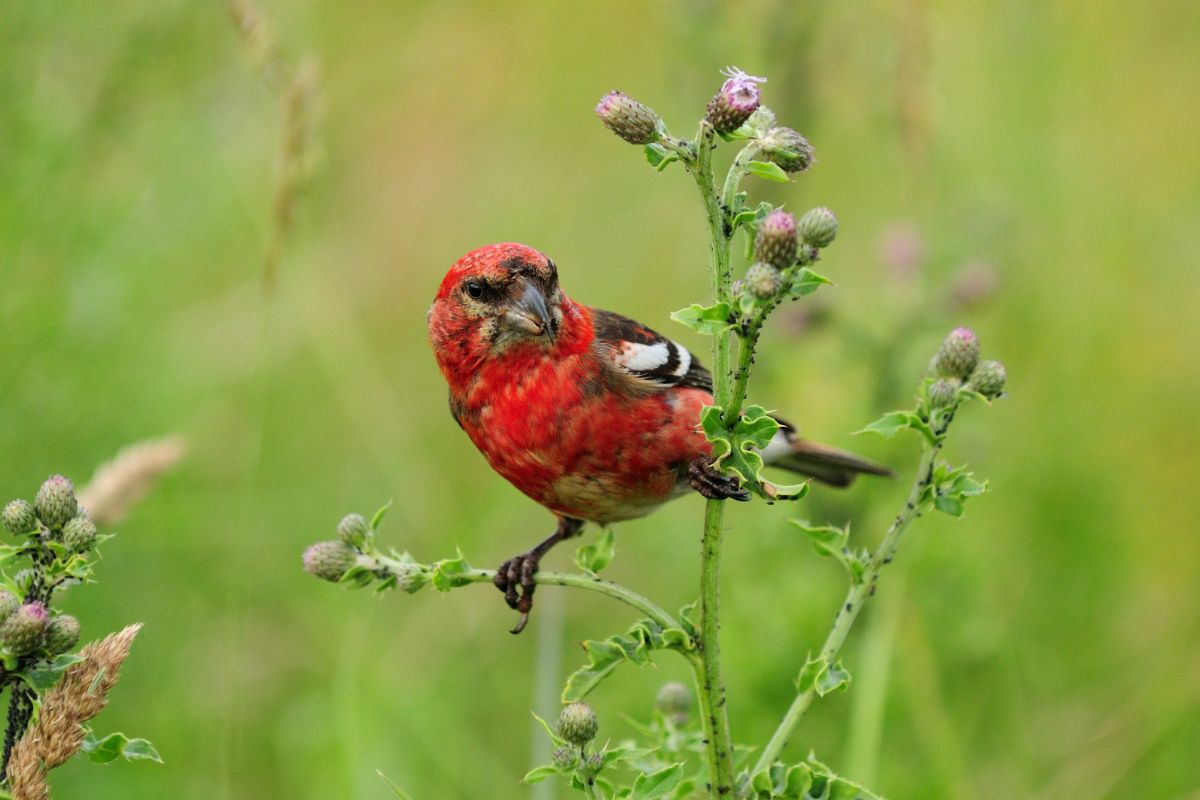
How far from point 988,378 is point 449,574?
1005 millimetres

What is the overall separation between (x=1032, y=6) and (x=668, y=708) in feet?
12.8

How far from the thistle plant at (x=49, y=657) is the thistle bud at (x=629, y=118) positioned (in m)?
1.01

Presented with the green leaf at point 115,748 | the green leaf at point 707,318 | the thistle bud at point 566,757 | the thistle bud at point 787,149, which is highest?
the thistle bud at point 787,149

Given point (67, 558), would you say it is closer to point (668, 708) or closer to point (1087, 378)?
point (668, 708)

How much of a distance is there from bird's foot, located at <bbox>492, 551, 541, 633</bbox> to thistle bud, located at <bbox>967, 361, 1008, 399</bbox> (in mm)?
1232

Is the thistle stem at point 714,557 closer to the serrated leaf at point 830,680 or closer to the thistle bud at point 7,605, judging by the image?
the serrated leaf at point 830,680

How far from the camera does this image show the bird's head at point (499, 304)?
3107mm

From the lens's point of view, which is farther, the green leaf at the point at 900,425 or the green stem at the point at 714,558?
the green leaf at the point at 900,425

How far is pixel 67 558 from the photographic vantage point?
2008 millimetres

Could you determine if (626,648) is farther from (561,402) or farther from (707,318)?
(561,402)

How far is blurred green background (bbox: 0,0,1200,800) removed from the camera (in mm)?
4043

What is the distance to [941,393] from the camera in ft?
7.45

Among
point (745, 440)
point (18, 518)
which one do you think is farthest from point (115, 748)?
point (745, 440)

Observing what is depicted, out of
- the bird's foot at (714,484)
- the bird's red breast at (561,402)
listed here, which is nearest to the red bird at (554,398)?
the bird's red breast at (561,402)
